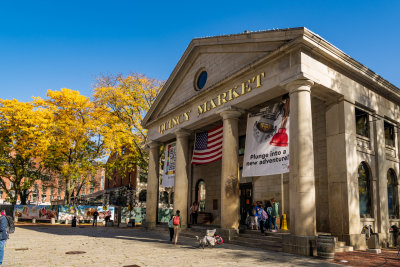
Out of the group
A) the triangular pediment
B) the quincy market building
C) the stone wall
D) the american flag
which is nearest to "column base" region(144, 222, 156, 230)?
the stone wall

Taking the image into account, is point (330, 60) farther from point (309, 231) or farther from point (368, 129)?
point (309, 231)

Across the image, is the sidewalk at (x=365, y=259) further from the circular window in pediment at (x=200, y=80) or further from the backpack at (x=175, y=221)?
the circular window in pediment at (x=200, y=80)

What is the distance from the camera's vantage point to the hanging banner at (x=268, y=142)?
46.5 ft

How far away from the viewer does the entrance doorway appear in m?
21.1

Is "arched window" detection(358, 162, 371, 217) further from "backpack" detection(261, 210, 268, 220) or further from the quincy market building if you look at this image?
"backpack" detection(261, 210, 268, 220)

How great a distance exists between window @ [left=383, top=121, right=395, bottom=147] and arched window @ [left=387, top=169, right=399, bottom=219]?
1.67 meters

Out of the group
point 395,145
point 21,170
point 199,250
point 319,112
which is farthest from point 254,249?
point 21,170

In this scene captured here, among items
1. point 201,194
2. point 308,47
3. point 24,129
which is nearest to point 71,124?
point 24,129

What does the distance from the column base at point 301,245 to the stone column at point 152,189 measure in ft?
45.3

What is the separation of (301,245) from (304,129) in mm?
4390

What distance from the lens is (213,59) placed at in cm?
1956

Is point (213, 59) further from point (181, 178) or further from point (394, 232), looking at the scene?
point (394, 232)

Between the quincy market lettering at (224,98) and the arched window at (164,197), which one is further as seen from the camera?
the arched window at (164,197)

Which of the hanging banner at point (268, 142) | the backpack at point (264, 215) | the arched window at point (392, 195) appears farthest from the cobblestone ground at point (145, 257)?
the arched window at point (392, 195)
